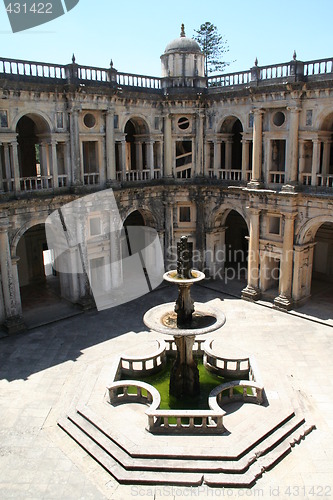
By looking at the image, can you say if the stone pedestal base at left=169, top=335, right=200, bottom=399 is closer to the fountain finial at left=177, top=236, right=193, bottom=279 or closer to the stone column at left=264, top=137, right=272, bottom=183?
the fountain finial at left=177, top=236, right=193, bottom=279

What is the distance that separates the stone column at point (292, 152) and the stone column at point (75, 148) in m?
11.6

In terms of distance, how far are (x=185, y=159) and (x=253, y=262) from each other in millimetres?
8661

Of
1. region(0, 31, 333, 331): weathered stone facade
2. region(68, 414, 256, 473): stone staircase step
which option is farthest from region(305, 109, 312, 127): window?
region(68, 414, 256, 473): stone staircase step

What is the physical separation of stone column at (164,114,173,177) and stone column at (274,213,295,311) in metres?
8.88

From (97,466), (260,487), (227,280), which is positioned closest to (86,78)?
(227,280)

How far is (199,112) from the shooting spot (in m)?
30.4

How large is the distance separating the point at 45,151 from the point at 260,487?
784 inches

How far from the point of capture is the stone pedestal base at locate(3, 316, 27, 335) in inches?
961

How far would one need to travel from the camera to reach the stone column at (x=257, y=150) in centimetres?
2702

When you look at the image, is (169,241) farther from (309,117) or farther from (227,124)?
(309,117)

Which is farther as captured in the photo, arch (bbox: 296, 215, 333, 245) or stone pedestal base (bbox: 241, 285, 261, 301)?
stone pedestal base (bbox: 241, 285, 261, 301)

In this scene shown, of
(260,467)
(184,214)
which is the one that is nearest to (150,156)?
(184,214)

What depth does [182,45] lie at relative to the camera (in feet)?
99.8

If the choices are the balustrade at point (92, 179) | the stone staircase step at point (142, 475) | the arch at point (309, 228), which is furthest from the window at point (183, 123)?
the stone staircase step at point (142, 475)
